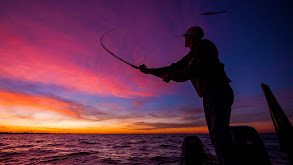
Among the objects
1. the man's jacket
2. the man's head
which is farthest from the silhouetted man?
the man's head

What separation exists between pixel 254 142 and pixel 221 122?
105 cm

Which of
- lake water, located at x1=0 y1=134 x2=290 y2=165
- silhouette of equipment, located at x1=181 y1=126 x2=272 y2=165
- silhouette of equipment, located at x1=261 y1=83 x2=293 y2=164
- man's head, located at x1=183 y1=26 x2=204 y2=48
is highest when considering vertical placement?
man's head, located at x1=183 y1=26 x2=204 y2=48

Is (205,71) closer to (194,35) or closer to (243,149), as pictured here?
(194,35)

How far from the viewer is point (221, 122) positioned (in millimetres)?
1881

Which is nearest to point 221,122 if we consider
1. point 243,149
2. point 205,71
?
point 205,71

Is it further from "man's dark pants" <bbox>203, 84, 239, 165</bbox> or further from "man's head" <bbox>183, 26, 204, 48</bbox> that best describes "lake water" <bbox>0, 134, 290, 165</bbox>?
"man's head" <bbox>183, 26, 204, 48</bbox>

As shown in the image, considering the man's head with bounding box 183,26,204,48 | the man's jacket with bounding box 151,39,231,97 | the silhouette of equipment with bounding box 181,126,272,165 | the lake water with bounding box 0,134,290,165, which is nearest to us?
the man's jacket with bounding box 151,39,231,97

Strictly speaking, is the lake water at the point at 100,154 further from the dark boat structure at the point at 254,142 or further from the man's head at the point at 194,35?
the man's head at the point at 194,35

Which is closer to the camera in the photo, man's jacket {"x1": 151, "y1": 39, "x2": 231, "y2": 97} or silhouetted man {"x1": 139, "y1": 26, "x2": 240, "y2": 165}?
silhouetted man {"x1": 139, "y1": 26, "x2": 240, "y2": 165}

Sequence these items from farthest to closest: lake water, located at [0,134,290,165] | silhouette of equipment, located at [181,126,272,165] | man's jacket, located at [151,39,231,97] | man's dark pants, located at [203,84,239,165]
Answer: lake water, located at [0,134,290,165], silhouette of equipment, located at [181,126,272,165], man's jacket, located at [151,39,231,97], man's dark pants, located at [203,84,239,165]

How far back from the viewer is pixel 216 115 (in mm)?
1905

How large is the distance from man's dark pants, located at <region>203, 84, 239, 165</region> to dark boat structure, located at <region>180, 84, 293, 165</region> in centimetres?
33

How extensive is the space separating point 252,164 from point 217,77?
1539mm

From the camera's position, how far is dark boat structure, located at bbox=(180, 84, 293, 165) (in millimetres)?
1876
